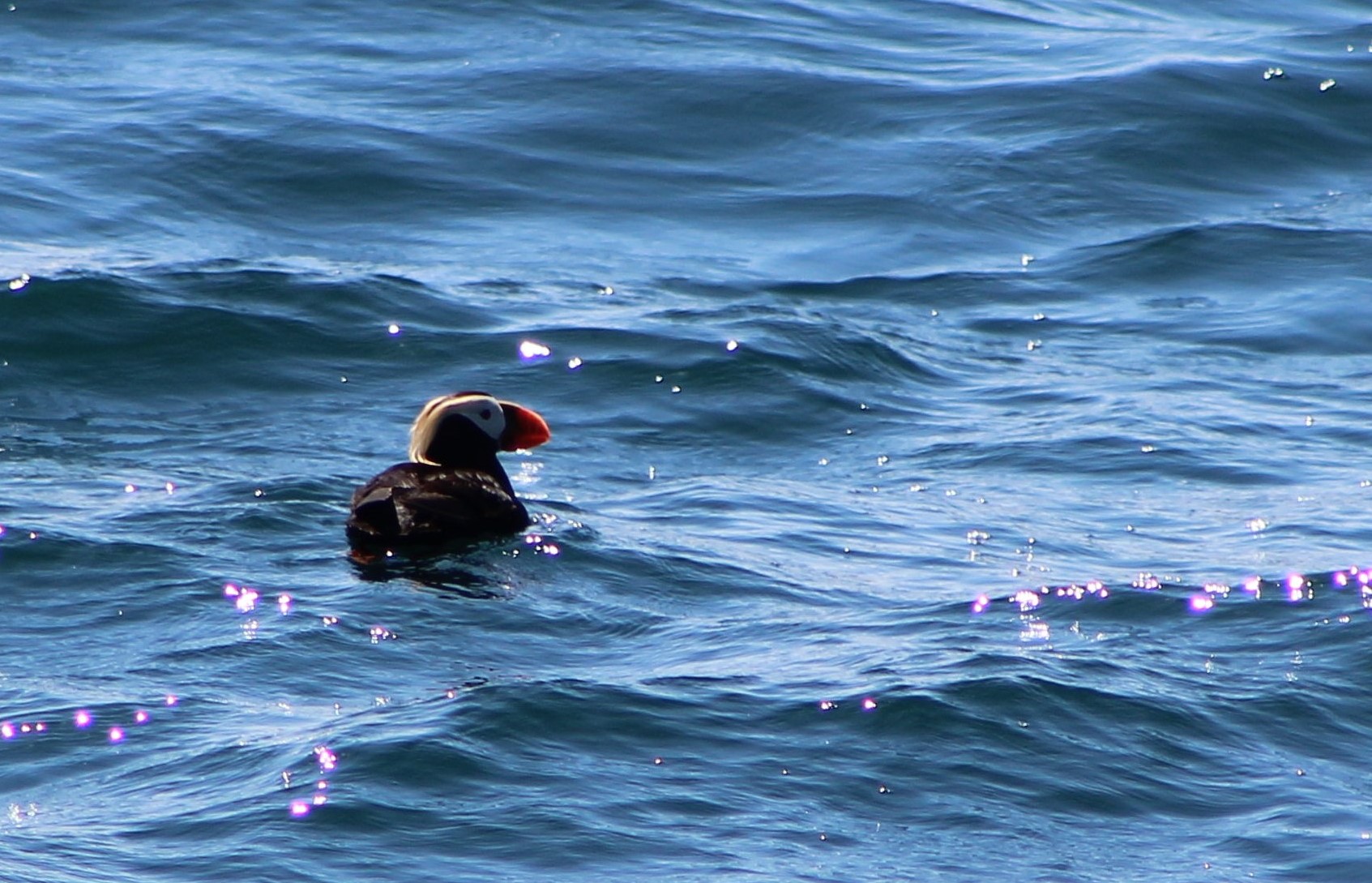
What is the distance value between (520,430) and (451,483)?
80 cm

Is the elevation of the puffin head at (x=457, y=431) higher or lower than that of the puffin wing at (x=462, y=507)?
higher

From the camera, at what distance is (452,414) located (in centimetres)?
891

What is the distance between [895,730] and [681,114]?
9788mm

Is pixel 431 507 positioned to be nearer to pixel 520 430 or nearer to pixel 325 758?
pixel 520 430

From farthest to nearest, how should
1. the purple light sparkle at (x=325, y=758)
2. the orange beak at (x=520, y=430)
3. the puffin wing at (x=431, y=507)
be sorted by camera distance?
the orange beak at (x=520, y=430) < the puffin wing at (x=431, y=507) < the purple light sparkle at (x=325, y=758)

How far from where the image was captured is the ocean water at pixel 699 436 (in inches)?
234

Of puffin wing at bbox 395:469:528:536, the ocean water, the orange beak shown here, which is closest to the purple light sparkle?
the ocean water

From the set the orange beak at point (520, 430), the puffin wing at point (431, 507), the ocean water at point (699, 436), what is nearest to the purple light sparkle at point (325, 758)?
the ocean water at point (699, 436)

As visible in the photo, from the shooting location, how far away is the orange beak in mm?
9070

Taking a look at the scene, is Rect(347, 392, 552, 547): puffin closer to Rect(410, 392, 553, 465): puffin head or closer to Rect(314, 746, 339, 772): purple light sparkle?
Rect(410, 392, 553, 465): puffin head

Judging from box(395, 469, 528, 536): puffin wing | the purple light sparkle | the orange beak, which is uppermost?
the orange beak

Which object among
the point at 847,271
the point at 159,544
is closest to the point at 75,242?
the point at 847,271

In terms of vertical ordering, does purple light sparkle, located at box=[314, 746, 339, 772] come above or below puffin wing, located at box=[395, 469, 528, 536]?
below

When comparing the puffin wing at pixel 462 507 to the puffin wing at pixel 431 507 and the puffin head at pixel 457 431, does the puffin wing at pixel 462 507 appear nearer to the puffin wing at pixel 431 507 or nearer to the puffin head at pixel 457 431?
the puffin wing at pixel 431 507
